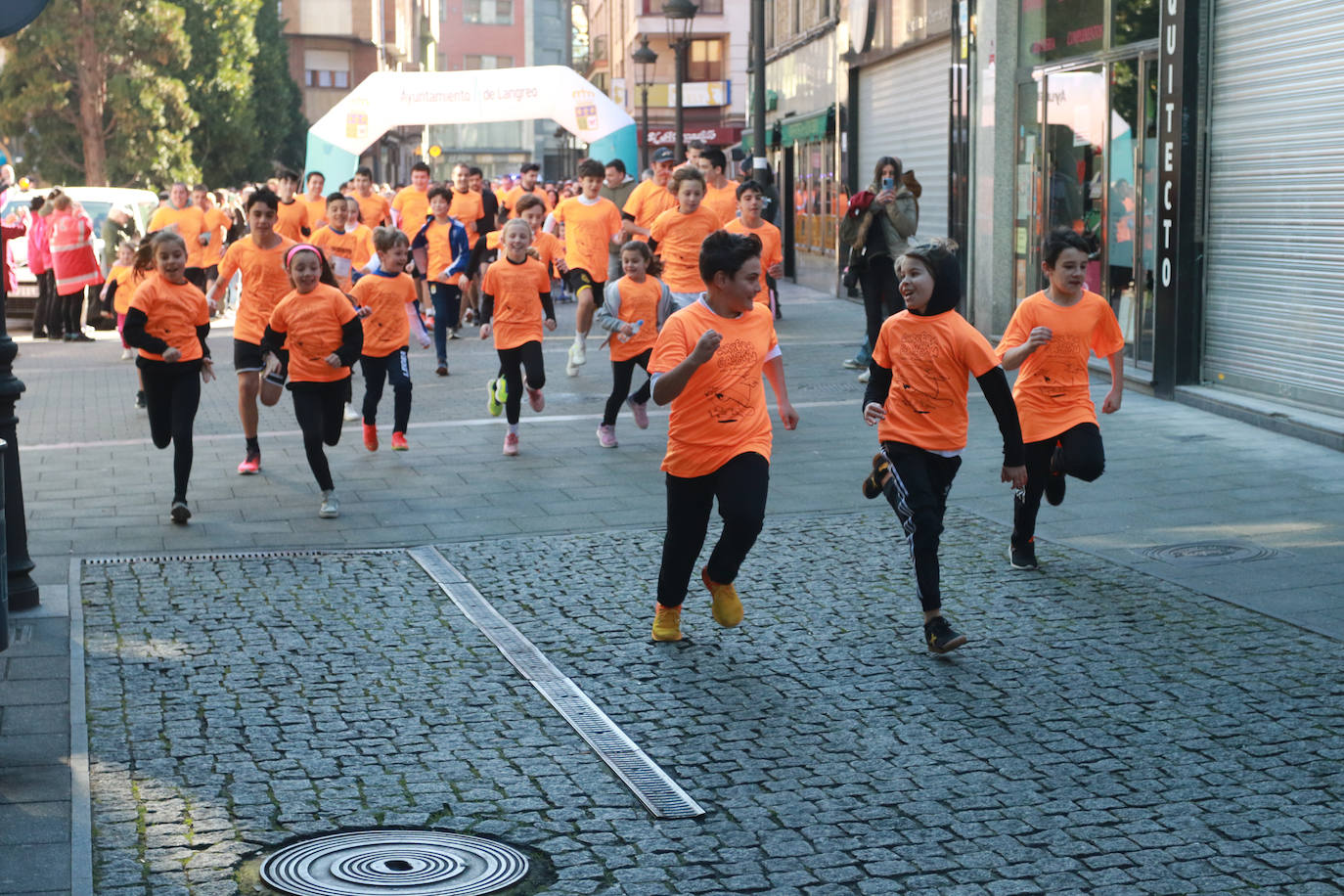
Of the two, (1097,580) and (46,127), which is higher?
(46,127)

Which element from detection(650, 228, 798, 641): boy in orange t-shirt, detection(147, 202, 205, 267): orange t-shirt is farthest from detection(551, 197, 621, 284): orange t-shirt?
detection(650, 228, 798, 641): boy in orange t-shirt

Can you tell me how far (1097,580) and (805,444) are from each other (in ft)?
14.1

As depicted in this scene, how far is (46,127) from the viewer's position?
134 ft

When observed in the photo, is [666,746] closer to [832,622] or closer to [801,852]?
[801,852]

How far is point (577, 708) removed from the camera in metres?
5.75

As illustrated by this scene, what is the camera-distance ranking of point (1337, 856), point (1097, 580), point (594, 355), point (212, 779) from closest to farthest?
point (1337, 856) → point (212, 779) → point (1097, 580) → point (594, 355)

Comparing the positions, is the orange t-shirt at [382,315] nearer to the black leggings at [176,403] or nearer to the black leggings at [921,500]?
the black leggings at [176,403]

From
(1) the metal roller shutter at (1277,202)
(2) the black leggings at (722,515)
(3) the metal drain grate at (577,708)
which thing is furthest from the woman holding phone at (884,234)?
(2) the black leggings at (722,515)

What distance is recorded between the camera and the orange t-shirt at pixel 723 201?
56.0 feet

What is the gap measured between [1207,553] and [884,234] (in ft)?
22.6

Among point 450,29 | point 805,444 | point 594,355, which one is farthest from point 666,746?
point 450,29

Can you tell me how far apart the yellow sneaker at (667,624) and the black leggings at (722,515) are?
0.09 ft

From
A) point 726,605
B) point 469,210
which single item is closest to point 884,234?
point 726,605

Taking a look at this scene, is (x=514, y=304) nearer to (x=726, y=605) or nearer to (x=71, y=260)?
(x=726, y=605)
